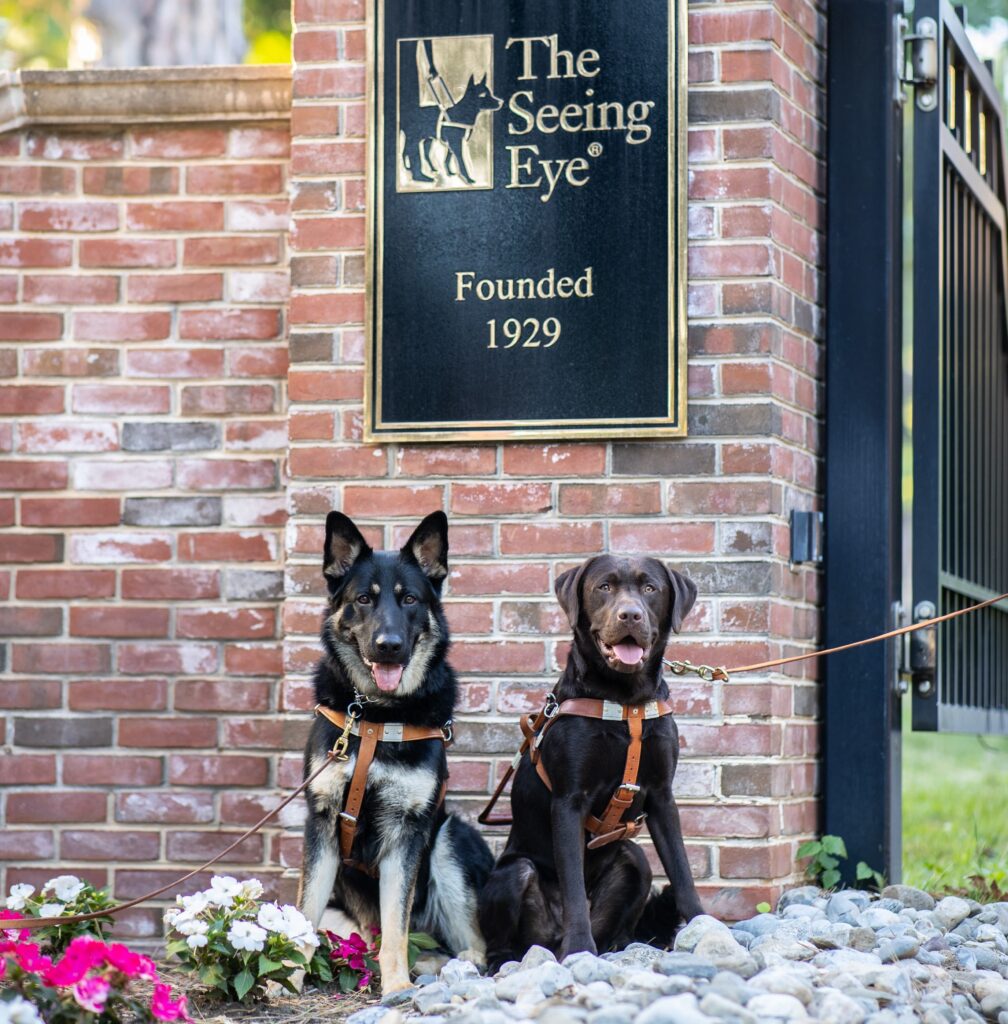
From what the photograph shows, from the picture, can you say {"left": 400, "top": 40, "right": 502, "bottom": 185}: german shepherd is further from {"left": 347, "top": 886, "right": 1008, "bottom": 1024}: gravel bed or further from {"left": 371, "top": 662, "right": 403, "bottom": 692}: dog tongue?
{"left": 347, "top": 886, "right": 1008, "bottom": 1024}: gravel bed

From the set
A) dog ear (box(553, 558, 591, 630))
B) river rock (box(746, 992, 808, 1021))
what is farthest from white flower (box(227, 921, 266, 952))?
river rock (box(746, 992, 808, 1021))

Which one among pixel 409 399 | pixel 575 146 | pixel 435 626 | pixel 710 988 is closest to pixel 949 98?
pixel 575 146

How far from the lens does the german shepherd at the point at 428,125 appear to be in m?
4.99

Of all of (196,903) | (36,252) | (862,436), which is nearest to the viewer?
(196,903)

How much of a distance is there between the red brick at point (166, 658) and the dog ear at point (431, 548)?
127 centimetres

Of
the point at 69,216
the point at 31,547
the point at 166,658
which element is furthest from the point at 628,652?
the point at 69,216

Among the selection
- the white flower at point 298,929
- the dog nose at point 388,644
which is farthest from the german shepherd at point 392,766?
the white flower at point 298,929

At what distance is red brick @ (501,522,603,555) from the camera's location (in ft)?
16.0

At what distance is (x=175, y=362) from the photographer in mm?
5418

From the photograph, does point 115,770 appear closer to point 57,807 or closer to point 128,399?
point 57,807

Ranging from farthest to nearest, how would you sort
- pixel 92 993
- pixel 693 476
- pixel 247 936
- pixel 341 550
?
pixel 693 476, pixel 341 550, pixel 247 936, pixel 92 993

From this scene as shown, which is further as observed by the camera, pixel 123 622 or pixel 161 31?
pixel 161 31

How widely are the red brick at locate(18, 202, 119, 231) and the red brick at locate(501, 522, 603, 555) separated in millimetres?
1958

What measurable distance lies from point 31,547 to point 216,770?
1.08m
